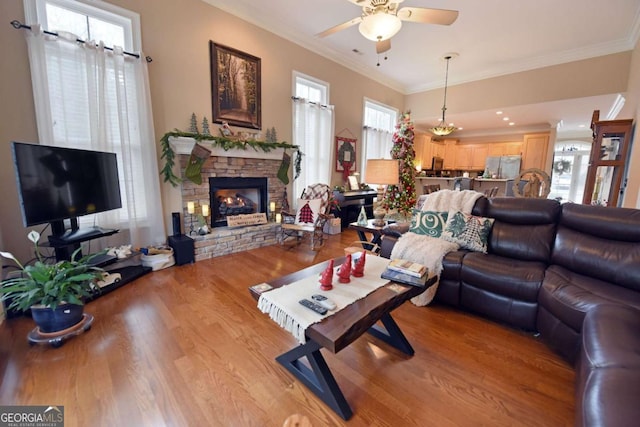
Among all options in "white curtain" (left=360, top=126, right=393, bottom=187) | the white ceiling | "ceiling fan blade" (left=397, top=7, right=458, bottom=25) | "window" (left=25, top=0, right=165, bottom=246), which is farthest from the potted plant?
"white curtain" (left=360, top=126, right=393, bottom=187)

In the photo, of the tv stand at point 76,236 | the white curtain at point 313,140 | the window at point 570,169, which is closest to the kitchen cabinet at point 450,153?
the window at point 570,169

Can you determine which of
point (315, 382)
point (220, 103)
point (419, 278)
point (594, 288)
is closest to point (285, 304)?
point (315, 382)

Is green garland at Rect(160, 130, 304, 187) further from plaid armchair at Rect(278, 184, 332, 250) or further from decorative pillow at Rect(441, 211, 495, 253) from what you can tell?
decorative pillow at Rect(441, 211, 495, 253)

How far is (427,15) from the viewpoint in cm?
243

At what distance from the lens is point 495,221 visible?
2604 mm

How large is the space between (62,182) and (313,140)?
12.3 feet

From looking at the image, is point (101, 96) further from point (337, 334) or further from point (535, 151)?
point (535, 151)

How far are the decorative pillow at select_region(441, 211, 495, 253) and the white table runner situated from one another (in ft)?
3.72

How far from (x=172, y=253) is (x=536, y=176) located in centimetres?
507

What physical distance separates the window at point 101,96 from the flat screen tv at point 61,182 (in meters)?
0.27

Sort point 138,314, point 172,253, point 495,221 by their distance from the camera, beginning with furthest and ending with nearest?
point 172,253
point 495,221
point 138,314

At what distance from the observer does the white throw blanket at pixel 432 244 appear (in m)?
2.39

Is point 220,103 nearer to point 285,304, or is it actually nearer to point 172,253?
point 172,253

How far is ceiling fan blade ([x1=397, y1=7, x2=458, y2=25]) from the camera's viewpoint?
2.35 meters
